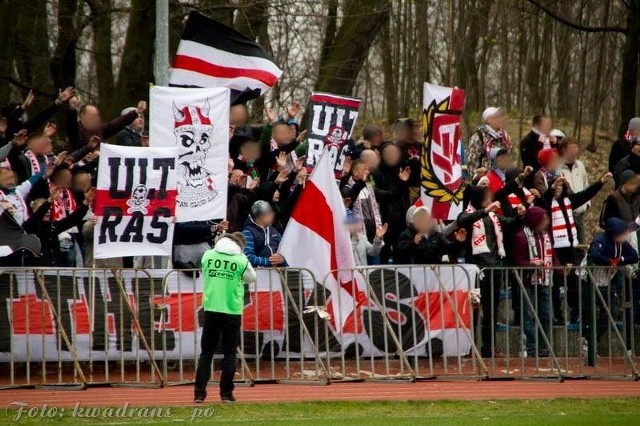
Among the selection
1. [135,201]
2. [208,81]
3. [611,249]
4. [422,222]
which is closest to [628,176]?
[611,249]

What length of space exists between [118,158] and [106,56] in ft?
41.0

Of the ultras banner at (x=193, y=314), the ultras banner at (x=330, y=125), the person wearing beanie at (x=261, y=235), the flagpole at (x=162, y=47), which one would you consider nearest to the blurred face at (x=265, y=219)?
the person wearing beanie at (x=261, y=235)

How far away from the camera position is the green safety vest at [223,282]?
45.6 feet

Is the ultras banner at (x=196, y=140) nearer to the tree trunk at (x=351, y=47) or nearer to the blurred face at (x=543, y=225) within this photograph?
the blurred face at (x=543, y=225)

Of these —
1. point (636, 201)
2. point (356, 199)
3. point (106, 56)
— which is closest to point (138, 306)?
point (356, 199)

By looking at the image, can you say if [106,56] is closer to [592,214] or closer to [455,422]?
[592,214]

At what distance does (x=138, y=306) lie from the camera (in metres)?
15.7

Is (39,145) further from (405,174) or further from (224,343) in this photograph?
(405,174)

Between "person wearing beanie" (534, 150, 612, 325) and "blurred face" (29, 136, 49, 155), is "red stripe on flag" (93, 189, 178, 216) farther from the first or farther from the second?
"person wearing beanie" (534, 150, 612, 325)

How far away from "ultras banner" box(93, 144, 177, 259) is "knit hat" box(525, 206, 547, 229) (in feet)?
17.3

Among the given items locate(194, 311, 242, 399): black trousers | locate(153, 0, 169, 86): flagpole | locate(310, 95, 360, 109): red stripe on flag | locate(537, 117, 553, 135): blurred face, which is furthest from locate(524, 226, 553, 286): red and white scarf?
locate(194, 311, 242, 399): black trousers

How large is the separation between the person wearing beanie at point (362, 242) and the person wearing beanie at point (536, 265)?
1.96m

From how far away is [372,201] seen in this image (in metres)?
18.2

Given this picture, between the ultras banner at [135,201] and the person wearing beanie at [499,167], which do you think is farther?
the person wearing beanie at [499,167]
